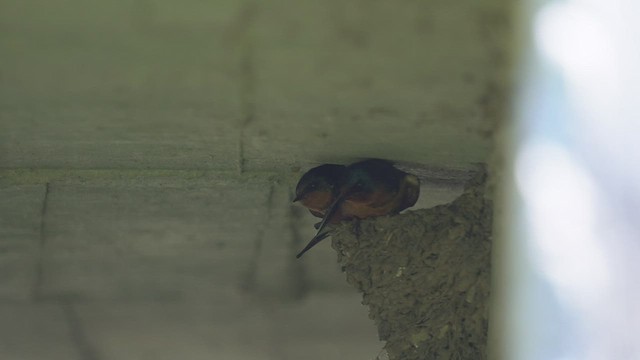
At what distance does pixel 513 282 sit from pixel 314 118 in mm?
1410

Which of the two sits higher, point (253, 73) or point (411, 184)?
point (253, 73)

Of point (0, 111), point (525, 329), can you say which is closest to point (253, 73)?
point (0, 111)

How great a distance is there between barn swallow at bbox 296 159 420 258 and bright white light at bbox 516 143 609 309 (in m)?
2.03

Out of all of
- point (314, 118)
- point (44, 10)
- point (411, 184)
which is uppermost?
point (44, 10)

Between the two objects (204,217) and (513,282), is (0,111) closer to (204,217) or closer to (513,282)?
(204,217)

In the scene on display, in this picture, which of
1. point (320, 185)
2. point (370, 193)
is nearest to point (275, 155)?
point (320, 185)

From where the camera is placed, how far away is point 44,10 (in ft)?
10.0

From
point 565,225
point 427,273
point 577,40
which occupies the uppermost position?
point 577,40

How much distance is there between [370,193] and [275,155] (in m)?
0.48

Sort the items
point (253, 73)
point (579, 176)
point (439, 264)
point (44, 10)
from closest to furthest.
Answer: point (579, 176) < point (44, 10) < point (253, 73) < point (439, 264)

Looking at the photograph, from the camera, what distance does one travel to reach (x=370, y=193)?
423 centimetres

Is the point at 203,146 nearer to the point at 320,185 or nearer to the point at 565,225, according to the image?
the point at 320,185

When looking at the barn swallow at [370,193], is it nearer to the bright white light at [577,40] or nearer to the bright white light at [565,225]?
the bright white light at [565,225]

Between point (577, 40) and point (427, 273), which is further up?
point (577, 40)
